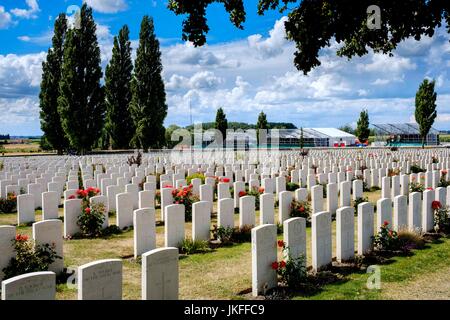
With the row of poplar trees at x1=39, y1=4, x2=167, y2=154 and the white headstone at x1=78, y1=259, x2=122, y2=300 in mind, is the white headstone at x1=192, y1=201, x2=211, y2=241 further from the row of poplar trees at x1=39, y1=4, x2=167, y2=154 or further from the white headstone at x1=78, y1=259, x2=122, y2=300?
the row of poplar trees at x1=39, y1=4, x2=167, y2=154

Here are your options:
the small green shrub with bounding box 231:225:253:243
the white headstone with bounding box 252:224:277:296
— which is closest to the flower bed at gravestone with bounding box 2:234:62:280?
the white headstone with bounding box 252:224:277:296

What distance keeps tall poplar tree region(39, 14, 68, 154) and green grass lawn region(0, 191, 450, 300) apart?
152ft

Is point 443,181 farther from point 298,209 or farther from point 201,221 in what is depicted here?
point 201,221

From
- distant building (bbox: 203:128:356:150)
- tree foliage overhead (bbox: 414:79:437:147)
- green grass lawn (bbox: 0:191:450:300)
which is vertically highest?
tree foliage overhead (bbox: 414:79:437:147)

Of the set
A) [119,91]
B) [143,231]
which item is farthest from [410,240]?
[119,91]

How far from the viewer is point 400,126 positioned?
87188 millimetres

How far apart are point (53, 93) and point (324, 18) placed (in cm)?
4976

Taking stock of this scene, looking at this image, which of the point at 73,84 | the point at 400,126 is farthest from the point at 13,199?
the point at 400,126

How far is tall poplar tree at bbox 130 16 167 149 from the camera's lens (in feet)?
161

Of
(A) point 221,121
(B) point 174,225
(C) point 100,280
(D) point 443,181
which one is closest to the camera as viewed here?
(C) point 100,280

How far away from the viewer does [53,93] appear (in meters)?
52.1
